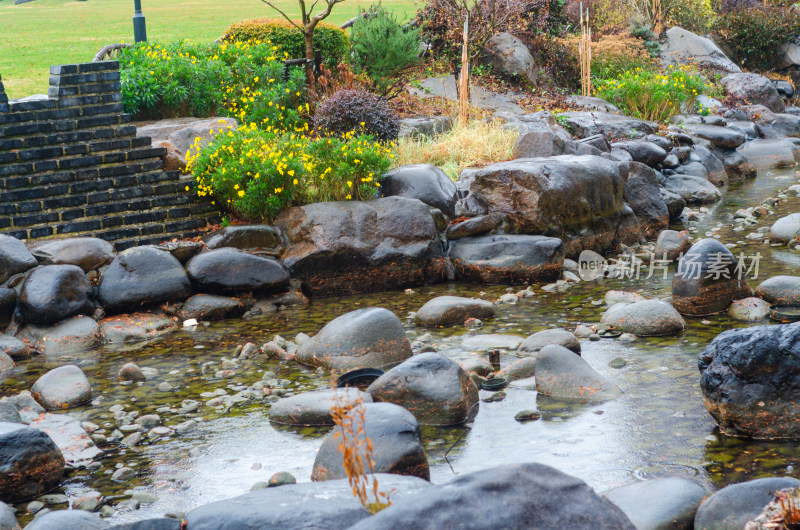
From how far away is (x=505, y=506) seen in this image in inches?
86.7

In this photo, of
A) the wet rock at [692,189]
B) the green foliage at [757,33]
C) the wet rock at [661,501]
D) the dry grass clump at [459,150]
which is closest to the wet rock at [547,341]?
the wet rock at [661,501]

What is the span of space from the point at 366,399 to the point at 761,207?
8.56m

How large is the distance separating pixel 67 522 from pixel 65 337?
4222 millimetres

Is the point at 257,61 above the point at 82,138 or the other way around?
above

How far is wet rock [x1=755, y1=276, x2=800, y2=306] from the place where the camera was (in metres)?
6.88

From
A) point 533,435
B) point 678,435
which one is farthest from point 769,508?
point 533,435

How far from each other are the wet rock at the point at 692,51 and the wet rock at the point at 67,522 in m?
20.7

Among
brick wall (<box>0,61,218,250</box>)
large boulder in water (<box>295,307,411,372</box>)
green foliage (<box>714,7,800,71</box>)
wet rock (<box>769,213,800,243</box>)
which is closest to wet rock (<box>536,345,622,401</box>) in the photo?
large boulder in water (<box>295,307,411,372</box>)

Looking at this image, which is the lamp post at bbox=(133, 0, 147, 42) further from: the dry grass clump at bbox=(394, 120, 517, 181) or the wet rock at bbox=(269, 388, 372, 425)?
the wet rock at bbox=(269, 388, 372, 425)

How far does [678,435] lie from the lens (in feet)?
15.0

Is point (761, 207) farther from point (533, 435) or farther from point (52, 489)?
point (52, 489)

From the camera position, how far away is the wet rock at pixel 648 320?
6.51 meters

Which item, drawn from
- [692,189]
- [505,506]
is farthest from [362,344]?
[692,189]

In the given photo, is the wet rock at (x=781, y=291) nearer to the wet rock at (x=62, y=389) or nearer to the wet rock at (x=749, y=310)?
the wet rock at (x=749, y=310)
